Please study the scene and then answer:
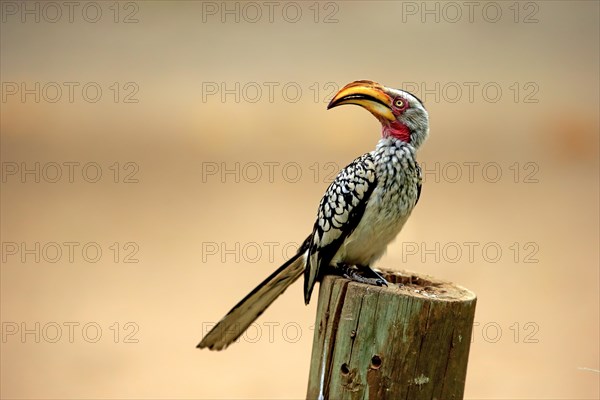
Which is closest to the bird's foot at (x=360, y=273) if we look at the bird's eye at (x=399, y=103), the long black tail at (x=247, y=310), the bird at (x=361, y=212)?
the bird at (x=361, y=212)

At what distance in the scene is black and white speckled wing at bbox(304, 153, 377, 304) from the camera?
2.86m

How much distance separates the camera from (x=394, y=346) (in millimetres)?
2229

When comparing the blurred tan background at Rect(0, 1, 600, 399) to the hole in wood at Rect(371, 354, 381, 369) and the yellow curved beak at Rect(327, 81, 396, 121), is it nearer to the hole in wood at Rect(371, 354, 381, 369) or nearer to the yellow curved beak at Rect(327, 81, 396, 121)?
the yellow curved beak at Rect(327, 81, 396, 121)

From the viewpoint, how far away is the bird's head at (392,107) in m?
2.69

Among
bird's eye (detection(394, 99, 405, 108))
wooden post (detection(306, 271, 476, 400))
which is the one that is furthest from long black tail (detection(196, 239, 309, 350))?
bird's eye (detection(394, 99, 405, 108))

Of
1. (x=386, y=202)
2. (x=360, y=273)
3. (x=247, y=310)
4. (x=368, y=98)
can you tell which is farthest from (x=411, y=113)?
(x=247, y=310)

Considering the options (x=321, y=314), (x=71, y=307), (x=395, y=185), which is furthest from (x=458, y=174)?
(x=321, y=314)

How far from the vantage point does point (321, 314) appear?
8.02ft

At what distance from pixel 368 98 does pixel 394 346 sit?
0.92 m

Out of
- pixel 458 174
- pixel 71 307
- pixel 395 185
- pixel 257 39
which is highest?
pixel 257 39

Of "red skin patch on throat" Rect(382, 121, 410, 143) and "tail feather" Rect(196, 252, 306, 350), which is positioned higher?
"red skin patch on throat" Rect(382, 121, 410, 143)

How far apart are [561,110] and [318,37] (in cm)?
298

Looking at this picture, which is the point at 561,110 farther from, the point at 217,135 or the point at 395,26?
the point at 217,135

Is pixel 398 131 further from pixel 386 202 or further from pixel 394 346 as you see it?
pixel 394 346
